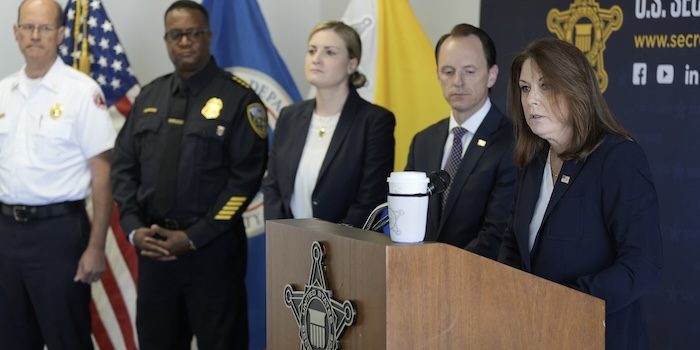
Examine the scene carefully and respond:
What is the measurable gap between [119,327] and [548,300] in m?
3.31

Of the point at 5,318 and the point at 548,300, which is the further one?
the point at 5,318

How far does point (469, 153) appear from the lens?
3094 millimetres

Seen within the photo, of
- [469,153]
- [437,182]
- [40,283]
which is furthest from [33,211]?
[437,182]

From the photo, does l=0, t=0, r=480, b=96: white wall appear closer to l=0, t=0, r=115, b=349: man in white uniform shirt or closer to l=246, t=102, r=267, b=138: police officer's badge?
l=0, t=0, r=115, b=349: man in white uniform shirt

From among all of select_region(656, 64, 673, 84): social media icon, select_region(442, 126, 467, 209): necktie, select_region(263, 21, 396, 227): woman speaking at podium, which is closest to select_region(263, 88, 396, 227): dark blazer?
select_region(263, 21, 396, 227): woman speaking at podium

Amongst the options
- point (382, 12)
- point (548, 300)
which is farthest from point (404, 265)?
point (382, 12)

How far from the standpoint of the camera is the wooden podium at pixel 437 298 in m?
1.71

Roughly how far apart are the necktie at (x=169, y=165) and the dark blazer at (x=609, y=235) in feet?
6.62

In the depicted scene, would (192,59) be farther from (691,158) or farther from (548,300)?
(548,300)

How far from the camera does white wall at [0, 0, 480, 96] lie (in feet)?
15.4

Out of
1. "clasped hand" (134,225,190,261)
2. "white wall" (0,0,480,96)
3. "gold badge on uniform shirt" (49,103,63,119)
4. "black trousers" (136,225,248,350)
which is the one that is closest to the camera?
"clasped hand" (134,225,190,261)

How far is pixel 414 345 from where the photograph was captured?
5.67 ft

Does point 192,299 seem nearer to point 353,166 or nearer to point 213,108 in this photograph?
point 213,108

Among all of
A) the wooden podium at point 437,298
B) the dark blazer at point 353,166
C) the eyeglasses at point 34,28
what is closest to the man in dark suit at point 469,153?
the dark blazer at point 353,166
